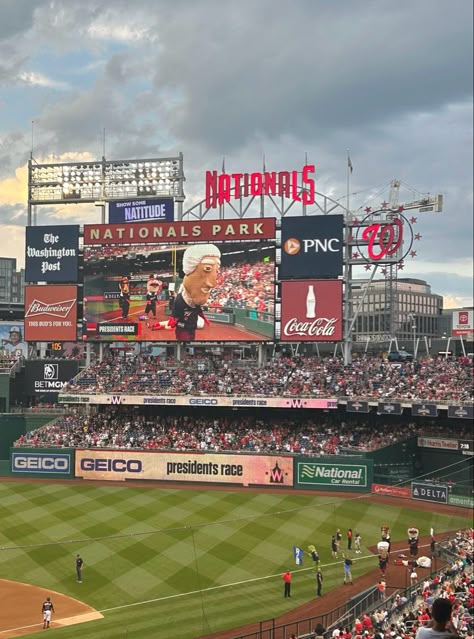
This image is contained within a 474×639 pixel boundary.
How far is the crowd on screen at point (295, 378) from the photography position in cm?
4303

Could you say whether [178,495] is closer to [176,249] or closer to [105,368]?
[105,368]

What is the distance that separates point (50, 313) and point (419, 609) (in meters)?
39.2

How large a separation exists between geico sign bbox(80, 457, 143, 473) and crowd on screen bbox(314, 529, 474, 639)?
23.2 metres

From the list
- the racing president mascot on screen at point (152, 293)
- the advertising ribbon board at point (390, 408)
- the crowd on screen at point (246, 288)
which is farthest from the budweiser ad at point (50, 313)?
the advertising ribbon board at point (390, 408)

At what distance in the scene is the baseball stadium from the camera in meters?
23.9

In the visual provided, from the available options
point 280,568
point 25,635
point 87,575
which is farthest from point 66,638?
point 280,568

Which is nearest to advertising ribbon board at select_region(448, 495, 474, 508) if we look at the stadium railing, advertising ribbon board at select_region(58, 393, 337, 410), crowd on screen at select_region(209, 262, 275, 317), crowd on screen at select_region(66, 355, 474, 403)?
crowd on screen at select_region(66, 355, 474, 403)

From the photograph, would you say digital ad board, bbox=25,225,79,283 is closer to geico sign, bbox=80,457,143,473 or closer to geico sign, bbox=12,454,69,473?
geico sign, bbox=12,454,69,473

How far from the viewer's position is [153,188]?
5312 cm

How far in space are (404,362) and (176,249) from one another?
63.0 ft

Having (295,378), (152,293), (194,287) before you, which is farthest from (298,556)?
(152,293)

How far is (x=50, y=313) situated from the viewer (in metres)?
51.5

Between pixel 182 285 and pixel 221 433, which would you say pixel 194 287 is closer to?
pixel 182 285

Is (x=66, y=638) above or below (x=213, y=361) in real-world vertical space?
below
